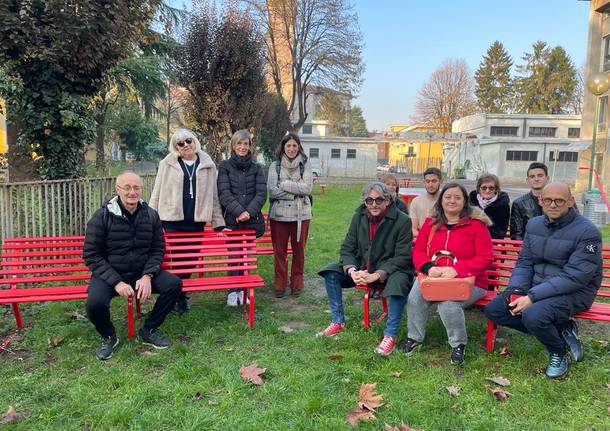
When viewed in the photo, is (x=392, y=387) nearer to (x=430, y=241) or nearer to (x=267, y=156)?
(x=430, y=241)

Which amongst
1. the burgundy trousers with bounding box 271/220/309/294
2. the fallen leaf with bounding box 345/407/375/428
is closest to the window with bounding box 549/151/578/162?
the burgundy trousers with bounding box 271/220/309/294

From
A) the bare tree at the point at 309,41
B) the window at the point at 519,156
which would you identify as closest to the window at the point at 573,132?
the window at the point at 519,156

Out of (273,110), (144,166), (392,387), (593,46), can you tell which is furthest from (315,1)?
(392,387)

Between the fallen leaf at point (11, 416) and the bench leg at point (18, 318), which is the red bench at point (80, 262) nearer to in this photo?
the bench leg at point (18, 318)

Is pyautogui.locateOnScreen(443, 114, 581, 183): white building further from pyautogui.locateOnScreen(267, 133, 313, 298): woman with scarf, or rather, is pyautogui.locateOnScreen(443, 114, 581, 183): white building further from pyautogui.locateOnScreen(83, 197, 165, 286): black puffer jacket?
pyautogui.locateOnScreen(83, 197, 165, 286): black puffer jacket

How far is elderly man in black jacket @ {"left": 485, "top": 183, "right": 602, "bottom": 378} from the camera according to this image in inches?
142

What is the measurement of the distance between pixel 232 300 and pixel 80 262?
161 centimetres

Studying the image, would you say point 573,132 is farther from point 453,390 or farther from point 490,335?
point 453,390

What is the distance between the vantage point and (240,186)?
210 inches

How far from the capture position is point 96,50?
21.9 feet

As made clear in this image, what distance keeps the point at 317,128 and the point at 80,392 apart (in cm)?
5514

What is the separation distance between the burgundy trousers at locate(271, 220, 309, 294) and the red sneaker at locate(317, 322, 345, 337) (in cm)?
135

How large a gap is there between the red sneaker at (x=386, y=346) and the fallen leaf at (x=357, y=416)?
2.93ft

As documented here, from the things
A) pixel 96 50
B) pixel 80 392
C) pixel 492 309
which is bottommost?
pixel 80 392
